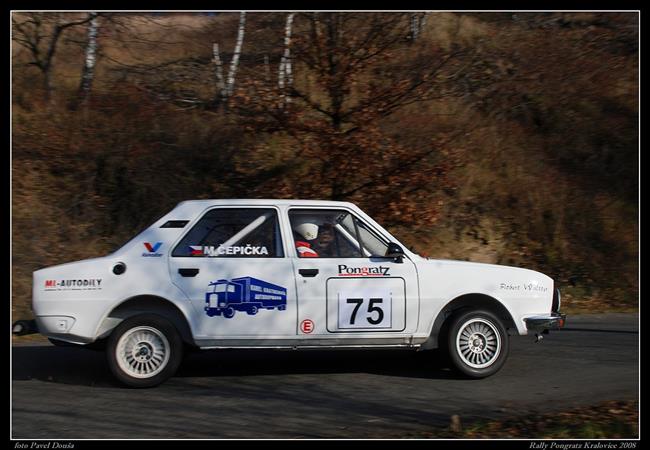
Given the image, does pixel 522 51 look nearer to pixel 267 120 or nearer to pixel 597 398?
pixel 267 120

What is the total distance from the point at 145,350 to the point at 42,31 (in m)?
13.9

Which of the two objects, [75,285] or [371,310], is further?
[371,310]

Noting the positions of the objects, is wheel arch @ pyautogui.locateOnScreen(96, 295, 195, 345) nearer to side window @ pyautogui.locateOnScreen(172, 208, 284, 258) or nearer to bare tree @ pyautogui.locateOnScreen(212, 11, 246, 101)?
side window @ pyautogui.locateOnScreen(172, 208, 284, 258)

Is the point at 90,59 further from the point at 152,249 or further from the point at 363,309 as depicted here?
the point at 363,309

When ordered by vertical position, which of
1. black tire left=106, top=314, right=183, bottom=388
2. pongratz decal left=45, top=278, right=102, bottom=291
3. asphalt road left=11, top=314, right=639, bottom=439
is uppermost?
pongratz decal left=45, top=278, right=102, bottom=291

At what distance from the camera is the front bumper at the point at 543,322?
792 centimetres

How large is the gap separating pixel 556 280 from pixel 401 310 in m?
7.92

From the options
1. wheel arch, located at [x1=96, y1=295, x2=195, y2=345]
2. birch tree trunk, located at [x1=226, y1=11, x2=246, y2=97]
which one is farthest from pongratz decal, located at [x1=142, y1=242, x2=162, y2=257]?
birch tree trunk, located at [x1=226, y1=11, x2=246, y2=97]

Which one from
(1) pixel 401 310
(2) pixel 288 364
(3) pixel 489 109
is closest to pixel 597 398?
(1) pixel 401 310

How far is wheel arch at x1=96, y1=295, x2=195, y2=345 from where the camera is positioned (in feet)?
24.6

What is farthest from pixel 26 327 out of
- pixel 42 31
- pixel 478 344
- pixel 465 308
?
pixel 42 31

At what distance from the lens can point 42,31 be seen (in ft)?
61.8

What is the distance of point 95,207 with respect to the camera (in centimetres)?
1481

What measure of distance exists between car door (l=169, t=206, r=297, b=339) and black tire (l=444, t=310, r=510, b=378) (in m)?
1.77
